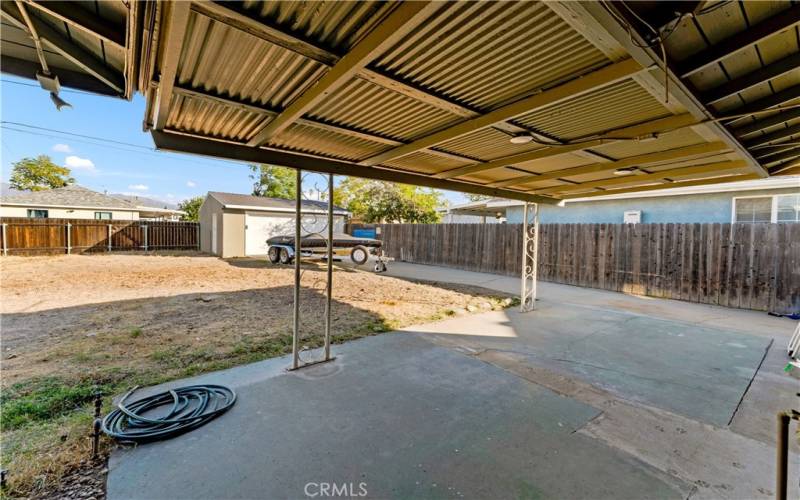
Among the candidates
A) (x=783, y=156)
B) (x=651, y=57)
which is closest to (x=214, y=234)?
(x=651, y=57)

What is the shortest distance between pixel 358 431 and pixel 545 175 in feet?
13.5

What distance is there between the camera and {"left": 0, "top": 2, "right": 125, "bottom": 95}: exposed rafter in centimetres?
166

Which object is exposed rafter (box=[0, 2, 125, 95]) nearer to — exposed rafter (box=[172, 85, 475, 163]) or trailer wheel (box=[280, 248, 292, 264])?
exposed rafter (box=[172, 85, 475, 163])

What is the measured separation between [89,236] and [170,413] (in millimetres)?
17842

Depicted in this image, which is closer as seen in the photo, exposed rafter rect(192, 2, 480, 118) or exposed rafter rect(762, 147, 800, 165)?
exposed rafter rect(192, 2, 480, 118)

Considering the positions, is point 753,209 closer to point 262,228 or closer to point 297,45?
point 297,45

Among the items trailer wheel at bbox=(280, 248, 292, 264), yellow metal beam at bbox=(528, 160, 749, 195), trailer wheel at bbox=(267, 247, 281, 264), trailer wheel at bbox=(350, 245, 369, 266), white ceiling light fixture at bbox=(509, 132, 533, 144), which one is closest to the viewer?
white ceiling light fixture at bbox=(509, 132, 533, 144)

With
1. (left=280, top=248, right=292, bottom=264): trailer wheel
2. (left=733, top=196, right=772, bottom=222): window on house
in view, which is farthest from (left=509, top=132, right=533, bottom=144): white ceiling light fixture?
(left=280, top=248, right=292, bottom=264): trailer wheel

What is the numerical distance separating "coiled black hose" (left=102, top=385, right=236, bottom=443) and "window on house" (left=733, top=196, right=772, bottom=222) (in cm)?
1273

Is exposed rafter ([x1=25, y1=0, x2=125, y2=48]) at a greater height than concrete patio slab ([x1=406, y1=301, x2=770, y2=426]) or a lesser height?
greater

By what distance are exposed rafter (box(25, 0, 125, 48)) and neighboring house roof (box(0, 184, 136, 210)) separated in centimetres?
2713

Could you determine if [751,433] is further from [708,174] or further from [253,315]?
[253,315]

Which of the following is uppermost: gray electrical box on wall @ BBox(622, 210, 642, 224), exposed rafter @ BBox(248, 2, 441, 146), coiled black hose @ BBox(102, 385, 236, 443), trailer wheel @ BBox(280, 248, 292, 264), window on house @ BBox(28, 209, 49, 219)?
window on house @ BBox(28, 209, 49, 219)

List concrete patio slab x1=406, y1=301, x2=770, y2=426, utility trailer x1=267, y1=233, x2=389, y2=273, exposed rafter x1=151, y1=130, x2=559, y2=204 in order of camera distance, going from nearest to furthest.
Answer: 1. exposed rafter x1=151, y1=130, x2=559, y2=204
2. concrete patio slab x1=406, y1=301, x2=770, y2=426
3. utility trailer x1=267, y1=233, x2=389, y2=273
